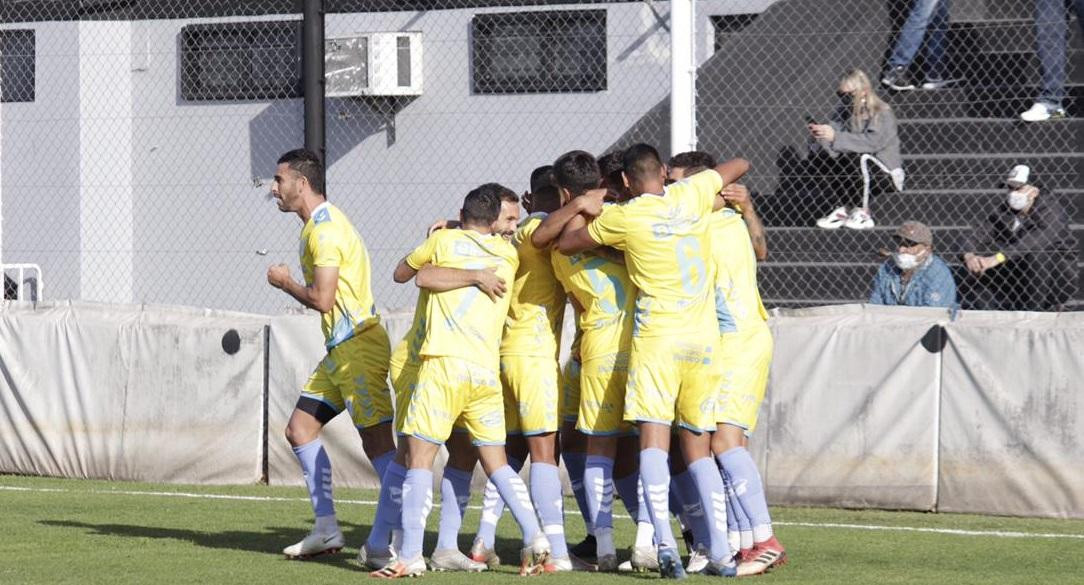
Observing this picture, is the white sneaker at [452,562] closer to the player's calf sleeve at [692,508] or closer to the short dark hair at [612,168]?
the player's calf sleeve at [692,508]

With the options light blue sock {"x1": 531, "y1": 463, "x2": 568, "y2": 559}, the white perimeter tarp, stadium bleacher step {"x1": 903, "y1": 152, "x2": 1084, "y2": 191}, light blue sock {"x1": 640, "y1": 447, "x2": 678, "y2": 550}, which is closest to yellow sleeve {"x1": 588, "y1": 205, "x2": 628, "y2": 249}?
light blue sock {"x1": 640, "y1": 447, "x2": 678, "y2": 550}

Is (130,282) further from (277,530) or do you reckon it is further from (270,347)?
(277,530)

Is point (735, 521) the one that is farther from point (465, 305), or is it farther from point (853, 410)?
point (853, 410)

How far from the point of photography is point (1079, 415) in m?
10.8

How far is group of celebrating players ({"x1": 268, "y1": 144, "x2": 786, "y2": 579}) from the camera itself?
793 centimetres

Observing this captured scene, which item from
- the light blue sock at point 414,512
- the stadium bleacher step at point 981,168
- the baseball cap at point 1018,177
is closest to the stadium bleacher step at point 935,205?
the stadium bleacher step at point 981,168

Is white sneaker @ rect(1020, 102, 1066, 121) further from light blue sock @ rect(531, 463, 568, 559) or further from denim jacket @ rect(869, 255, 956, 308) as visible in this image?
light blue sock @ rect(531, 463, 568, 559)

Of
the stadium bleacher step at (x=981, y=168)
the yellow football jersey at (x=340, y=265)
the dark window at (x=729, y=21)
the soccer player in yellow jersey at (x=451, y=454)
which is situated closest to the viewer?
the soccer player in yellow jersey at (x=451, y=454)

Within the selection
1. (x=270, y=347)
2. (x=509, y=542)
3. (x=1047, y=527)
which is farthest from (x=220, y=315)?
(x=1047, y=527)

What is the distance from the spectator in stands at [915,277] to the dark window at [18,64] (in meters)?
11.3

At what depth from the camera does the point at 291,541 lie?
9461 mm

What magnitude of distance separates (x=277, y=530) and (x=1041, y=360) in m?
4.64

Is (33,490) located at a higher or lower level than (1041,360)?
lower

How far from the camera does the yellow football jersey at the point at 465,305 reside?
800cm
